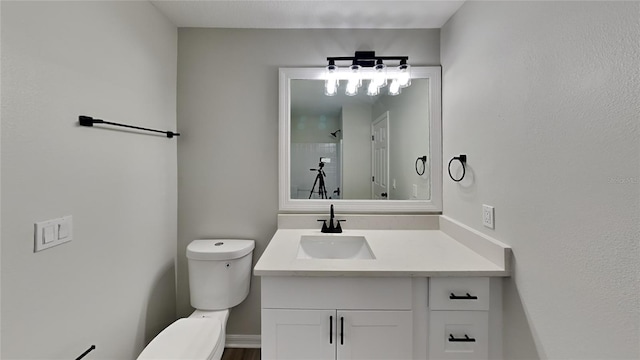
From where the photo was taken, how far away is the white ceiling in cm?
162

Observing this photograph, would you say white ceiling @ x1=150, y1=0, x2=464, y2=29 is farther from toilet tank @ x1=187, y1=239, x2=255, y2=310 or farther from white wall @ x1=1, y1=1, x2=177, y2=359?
toilet tank @ x1=187, y1=239, x2=255, y2=310

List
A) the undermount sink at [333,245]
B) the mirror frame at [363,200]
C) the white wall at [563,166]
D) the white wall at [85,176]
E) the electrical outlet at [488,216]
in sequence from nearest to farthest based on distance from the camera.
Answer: the white wall at [563,166] → the white wall at [85,176] → the electrical outlet at [488,216] → the undermount sink at [333,245] → the mirror frame at [363,200]

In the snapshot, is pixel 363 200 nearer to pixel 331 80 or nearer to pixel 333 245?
pixel 333 245

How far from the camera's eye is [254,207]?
1.94m

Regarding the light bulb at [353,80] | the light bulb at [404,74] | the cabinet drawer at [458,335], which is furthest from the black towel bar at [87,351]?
the light bulb at [404,74]

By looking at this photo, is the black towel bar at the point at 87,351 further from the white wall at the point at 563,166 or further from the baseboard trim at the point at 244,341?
the white wall at the point at 563,166

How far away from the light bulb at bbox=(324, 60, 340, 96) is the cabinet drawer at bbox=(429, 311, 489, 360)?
4.76 feet

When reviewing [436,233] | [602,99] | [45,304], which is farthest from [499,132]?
[45,304]

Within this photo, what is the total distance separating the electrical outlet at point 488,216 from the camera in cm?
130

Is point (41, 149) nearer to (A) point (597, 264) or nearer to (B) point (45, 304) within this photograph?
(B) point (45, 304)

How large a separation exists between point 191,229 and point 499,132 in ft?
6.47

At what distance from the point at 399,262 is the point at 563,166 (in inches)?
28.8

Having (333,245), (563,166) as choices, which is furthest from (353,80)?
(563,166)

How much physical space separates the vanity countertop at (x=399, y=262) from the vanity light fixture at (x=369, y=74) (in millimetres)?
1043
